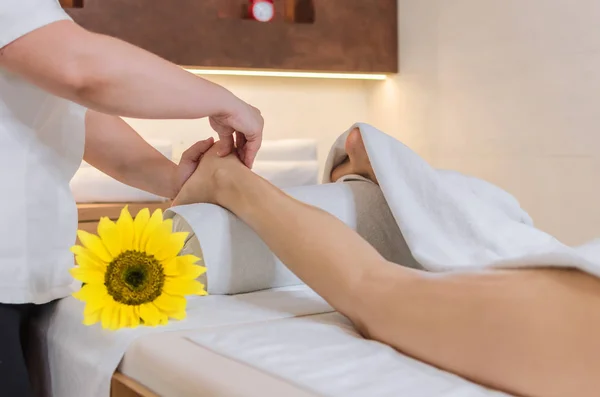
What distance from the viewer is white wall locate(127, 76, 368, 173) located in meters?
3.07

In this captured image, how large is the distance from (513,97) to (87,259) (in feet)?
7.04

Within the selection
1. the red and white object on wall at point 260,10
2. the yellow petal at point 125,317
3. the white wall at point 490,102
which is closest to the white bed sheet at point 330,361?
the yellow petal at point 125,317

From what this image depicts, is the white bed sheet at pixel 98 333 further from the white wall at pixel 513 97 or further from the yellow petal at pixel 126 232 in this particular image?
the white wall at pixel 513 97

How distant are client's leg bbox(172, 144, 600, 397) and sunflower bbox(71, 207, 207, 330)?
18 centimetres

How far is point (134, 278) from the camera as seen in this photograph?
1.01 metres

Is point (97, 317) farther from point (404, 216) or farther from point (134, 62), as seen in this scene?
point (404, 216)

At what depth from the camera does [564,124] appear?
2537 mm

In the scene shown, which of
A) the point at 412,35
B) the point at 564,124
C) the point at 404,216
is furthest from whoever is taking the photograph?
the point at 412,35

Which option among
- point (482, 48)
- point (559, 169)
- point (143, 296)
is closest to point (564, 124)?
point (559, 169)

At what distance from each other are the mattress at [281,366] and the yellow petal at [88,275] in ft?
0.42

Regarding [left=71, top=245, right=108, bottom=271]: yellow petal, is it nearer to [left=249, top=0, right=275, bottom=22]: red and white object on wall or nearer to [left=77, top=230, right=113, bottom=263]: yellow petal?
[left=77, top=230, right=113, bottom=263]: yellow petal

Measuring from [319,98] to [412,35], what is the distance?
1.70ft

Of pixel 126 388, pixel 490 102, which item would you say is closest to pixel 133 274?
pixel 126 388

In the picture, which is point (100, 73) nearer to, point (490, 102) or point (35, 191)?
point (35, 191)
